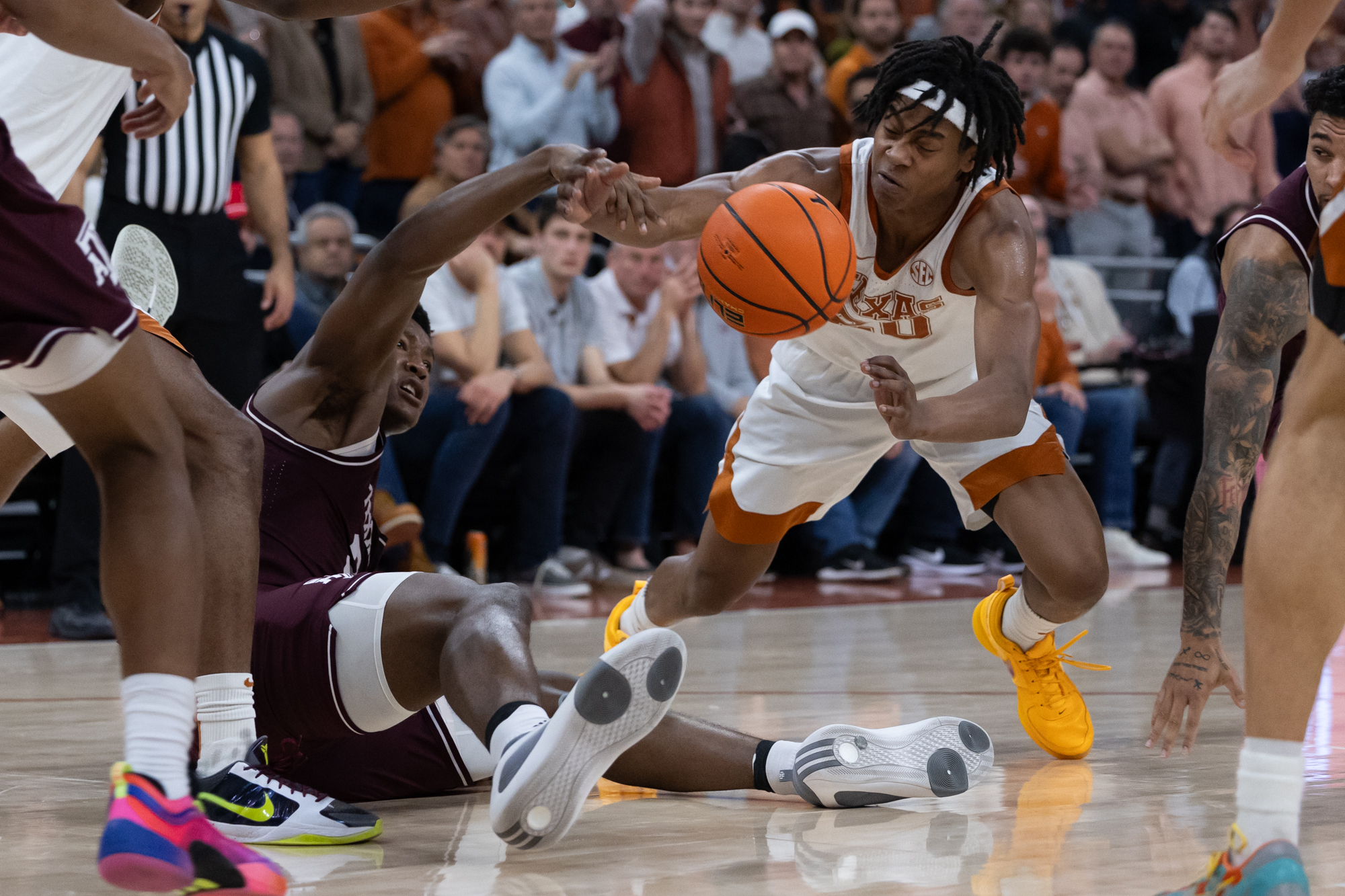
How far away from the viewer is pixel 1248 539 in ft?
8.25

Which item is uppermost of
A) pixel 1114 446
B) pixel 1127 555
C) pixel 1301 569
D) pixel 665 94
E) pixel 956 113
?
pixel 956 113

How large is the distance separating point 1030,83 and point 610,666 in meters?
8.49

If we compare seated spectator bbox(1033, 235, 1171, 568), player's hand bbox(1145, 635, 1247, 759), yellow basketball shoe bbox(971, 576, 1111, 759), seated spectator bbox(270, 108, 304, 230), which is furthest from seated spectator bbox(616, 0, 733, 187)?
player's hand bbox(1145, 635, 1247, 759)

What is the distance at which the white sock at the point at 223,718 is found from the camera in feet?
9.66

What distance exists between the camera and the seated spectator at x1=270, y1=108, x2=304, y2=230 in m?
8.00

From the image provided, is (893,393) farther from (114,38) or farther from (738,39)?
(738,39)

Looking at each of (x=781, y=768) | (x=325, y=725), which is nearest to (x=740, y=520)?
(x=781, y=768)

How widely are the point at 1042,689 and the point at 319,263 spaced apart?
4730 mm

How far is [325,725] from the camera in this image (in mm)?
3160

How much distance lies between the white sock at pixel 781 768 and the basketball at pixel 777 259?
3.29ft

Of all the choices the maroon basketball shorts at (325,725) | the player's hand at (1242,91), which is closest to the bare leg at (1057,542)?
the player's hand at (1242,91)

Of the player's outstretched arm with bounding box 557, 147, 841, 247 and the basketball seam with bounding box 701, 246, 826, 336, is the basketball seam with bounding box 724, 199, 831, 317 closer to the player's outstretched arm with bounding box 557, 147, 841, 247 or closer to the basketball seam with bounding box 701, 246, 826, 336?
the basketball seam with bounding box 701, 246, 826, 336

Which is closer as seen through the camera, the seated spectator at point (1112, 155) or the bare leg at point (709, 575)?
the bare leg at point (709, 575)

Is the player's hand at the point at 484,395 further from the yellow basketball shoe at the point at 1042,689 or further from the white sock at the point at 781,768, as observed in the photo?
the white sock at the point at 781,768
